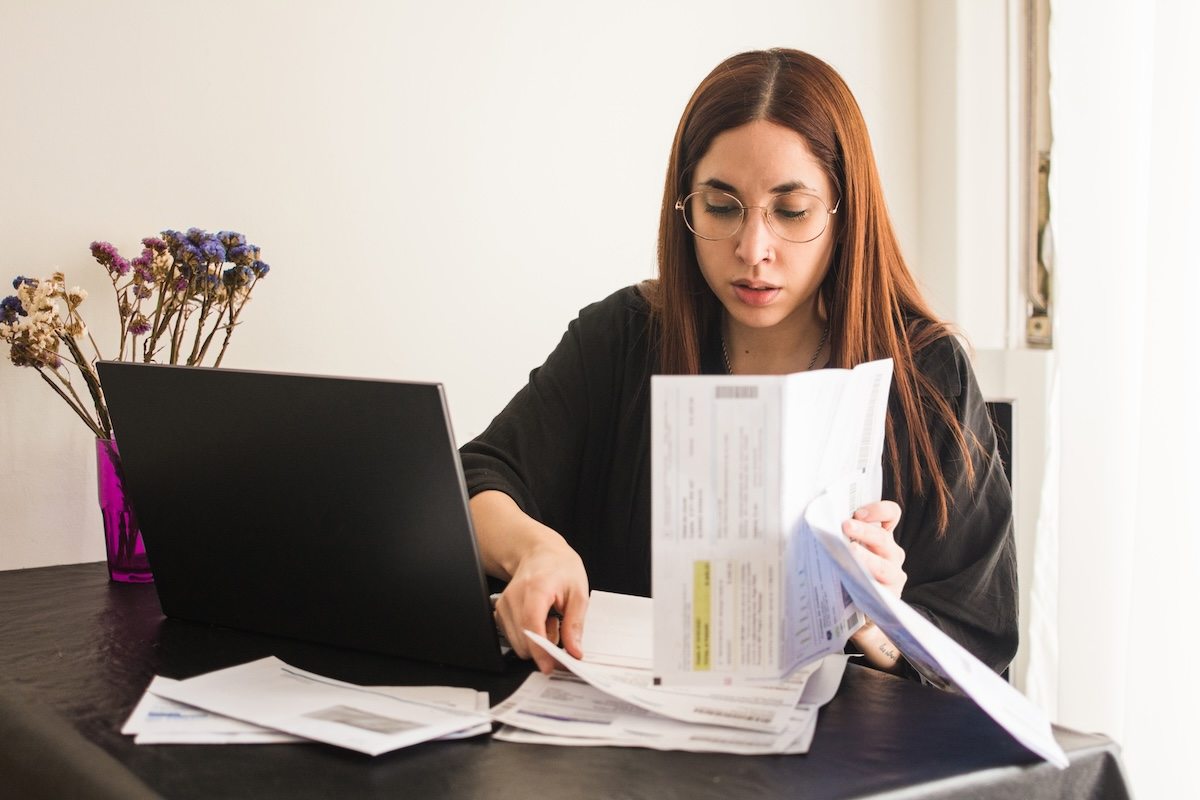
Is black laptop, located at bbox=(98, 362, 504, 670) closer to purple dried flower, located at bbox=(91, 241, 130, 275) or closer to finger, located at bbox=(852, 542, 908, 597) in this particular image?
finger, located at bbox=(852, 542, 908, 597)

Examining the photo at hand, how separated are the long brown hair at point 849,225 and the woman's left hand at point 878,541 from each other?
37 cm

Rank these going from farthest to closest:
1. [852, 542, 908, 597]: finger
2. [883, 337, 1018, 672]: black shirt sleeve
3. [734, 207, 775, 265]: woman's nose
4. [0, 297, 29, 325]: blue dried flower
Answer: [0, 297, 29, 325]: blue dried flower → [734, 207, 775, 265]: woman's nose → [883, 337, 1018, 672]: black shirt sleeve → [852, 542, 908, 597]: finger

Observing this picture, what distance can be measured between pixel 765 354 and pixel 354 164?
73cm

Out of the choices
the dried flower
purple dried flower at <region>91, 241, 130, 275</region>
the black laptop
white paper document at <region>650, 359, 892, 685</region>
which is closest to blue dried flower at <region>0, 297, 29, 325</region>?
the dried flower

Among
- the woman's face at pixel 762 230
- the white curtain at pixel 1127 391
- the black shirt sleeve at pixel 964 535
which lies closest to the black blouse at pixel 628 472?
the black shirt sleeve at pixel 964 535

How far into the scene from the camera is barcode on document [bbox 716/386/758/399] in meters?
Result: 0.74

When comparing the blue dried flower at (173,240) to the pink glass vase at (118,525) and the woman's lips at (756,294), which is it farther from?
the woman's lips at (756,294)

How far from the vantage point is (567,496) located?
1542 millimetres

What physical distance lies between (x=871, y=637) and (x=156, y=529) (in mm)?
664

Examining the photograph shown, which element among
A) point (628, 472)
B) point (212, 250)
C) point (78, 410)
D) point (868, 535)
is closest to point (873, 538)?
point (868, 535)

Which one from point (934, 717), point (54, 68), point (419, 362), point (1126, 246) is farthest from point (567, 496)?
point (1126, 246)

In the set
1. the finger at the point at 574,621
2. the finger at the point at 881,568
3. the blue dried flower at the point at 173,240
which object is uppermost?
the blue dried flower at the point at 173,240

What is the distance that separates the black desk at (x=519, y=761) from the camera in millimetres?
724

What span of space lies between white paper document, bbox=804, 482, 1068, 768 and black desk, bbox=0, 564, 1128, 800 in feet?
0.07
